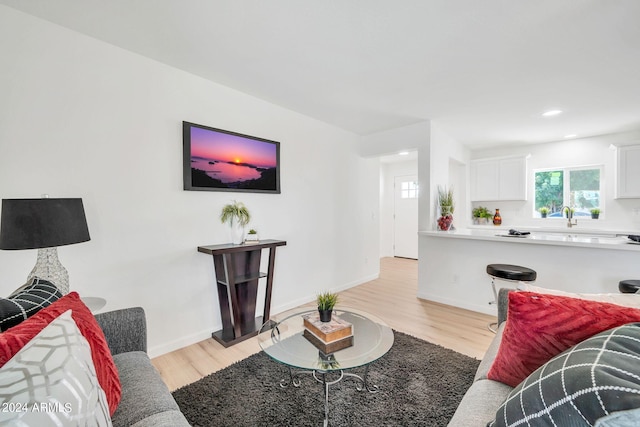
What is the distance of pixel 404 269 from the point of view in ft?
18.6

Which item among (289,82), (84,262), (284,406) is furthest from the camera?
(289,82)

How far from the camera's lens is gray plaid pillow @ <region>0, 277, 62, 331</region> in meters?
0.99

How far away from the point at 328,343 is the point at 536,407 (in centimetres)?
98

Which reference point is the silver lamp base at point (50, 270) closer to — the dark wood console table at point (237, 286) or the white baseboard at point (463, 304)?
the dark wood console table at point (237, 286)

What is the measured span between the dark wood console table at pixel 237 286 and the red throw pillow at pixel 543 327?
204 cm

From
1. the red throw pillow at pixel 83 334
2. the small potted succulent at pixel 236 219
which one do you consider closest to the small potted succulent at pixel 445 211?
the small potted succulent at pixel 236 219

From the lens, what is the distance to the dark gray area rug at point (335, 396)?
1639 mm

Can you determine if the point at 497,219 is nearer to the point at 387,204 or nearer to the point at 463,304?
the point at 387,204

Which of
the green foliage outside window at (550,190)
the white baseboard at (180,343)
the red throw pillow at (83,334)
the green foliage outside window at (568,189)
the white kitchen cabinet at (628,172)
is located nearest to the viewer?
the red throw pillow at (83,334)

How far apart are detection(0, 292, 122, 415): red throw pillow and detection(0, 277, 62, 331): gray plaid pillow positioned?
58 mm

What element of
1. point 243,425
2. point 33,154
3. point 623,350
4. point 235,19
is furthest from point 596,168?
point 33,154

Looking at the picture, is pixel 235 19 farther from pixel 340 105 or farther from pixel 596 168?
pixel 596 168

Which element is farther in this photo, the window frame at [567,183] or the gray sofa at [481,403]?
the window frame at [567,183]

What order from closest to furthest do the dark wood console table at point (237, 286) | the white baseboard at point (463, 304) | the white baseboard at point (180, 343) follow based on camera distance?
the white baseboard at point (180, 343), the dark wood console table at point (237, 286), the white baseboard at point (463, 304)
